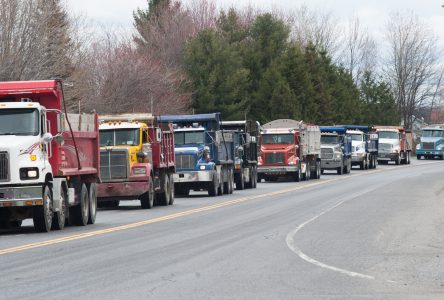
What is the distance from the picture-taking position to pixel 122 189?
1180 inches

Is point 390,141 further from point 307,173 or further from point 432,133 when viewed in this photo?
point 307,173

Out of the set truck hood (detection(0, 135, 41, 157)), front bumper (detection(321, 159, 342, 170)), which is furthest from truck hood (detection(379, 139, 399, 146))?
truck hood (detection(0, 135, 41, 157))

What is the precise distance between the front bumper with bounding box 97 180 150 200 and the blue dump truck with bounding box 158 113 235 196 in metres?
7.25

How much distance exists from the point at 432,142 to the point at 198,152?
208 ft

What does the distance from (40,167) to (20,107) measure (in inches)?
49.6

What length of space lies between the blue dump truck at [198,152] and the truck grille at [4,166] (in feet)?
53.7

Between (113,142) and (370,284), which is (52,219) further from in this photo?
(370,284)

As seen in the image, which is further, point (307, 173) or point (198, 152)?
point (307, 173)

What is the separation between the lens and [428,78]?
137875 millimetres

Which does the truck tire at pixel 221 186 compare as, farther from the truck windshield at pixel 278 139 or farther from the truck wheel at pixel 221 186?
the truck windshield at pixel 278 139

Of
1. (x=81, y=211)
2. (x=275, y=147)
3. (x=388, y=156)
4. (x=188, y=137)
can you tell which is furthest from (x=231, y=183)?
(x=388, y=156)

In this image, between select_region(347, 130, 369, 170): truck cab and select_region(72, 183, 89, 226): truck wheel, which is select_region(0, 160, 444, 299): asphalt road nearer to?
select_region(72, 183, 89, 226): truck wheel

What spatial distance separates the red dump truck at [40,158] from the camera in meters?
20.9

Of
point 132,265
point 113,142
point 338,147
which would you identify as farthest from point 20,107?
point 338,147
